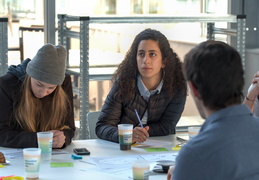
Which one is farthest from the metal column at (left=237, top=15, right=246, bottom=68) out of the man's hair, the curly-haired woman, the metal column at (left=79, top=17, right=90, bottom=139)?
the man's hair

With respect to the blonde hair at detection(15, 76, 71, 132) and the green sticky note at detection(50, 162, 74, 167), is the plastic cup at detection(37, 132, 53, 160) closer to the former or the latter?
the green sticky note at detection(50, 162, 74, 167)

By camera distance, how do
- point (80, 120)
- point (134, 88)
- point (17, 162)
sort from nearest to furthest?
point (17, 162) → point (134, 88) → point (80, 120)

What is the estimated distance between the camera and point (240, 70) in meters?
1.54

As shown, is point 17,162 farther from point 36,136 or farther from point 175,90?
point 175,90

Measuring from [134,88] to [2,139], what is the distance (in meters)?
0.86

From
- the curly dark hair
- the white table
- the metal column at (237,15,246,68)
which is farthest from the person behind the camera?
the metal column at (237,15,246,68)

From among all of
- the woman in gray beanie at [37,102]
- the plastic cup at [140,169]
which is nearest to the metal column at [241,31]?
the woman in gray beanie at [37,102]

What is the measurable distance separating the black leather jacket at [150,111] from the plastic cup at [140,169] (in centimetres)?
94

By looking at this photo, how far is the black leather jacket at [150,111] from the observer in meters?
3.11

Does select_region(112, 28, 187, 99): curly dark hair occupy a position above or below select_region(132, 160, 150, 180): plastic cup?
above

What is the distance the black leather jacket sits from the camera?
3109 millimetres

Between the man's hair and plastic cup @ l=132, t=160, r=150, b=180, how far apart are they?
2.08 ft

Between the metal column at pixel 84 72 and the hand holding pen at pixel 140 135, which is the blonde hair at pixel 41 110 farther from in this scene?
the metal column at pixel 84 72

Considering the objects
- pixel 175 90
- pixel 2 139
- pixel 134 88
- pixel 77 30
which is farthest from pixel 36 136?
pixel 77 30
